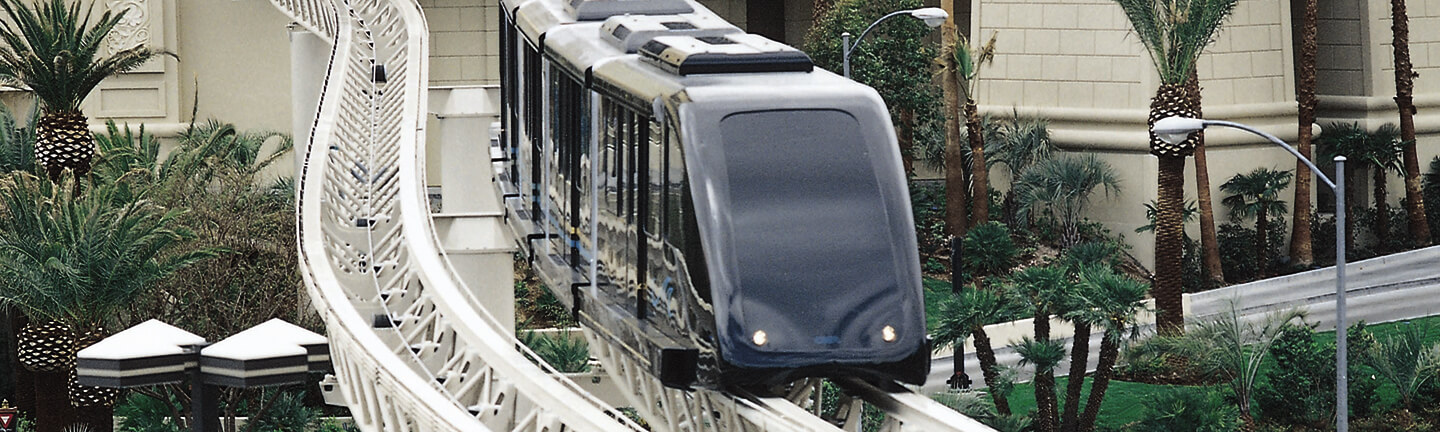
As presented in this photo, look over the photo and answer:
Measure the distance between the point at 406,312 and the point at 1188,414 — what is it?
34.4 feet

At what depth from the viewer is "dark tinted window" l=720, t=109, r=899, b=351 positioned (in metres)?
13.8

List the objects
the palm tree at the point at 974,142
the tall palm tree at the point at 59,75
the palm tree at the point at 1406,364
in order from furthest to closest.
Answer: the palm tree at the point at 974,142 → the tall palm tree at the point at 59,75 → the palm tree at the point at 1406,364

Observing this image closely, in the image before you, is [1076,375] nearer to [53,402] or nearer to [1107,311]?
[1107,311]

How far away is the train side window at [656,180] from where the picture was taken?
1493cm

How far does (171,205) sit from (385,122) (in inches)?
264

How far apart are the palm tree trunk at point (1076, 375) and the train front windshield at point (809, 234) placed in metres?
13.1

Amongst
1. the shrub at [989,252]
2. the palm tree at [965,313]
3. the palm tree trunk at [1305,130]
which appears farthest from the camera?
the palm tree trunk at [1305,130]

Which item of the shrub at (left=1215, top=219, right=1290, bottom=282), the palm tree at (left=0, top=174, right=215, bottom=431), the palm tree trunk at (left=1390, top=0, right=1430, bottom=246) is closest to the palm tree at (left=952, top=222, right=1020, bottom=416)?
the shrub at (left=1215, top=219, right=1290, bottom=282)

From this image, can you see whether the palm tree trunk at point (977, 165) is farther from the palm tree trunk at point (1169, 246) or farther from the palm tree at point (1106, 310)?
the palm tree at point (1106, 310)

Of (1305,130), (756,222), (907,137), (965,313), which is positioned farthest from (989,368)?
Result: (756,222)

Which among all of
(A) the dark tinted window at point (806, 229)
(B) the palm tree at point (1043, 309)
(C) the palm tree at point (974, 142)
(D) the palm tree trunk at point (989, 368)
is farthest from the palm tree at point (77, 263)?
(A) the dark tinted window at point (806, 229)

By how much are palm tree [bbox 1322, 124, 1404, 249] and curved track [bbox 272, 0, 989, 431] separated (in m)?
17.5

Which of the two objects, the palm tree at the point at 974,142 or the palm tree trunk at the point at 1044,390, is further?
the palm tree at the point at 974,142

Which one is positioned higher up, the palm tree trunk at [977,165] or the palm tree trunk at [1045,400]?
the palm tree trunk at [977,165]
